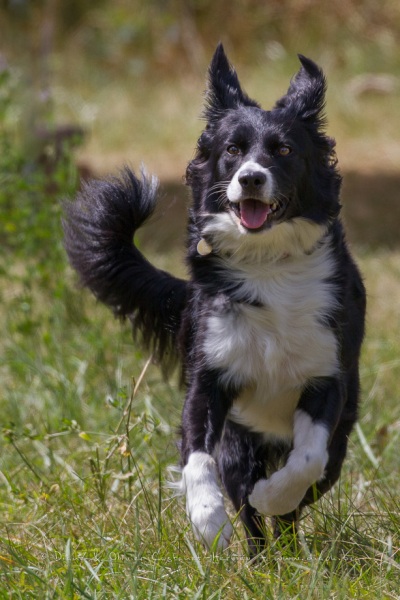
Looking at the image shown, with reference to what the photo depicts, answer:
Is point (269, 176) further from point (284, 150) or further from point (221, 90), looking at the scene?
point (221, 90)

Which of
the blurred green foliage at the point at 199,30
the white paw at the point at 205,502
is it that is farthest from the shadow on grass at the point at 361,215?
the white paw at the point at 205,502

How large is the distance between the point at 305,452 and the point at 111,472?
761 millimetres

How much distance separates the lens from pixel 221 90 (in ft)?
11.8

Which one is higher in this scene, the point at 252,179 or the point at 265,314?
the point at 252,179

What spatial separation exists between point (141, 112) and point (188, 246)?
10.9m

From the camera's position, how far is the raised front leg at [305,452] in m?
3.00

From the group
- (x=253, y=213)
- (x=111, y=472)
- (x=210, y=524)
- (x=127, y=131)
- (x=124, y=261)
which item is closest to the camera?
(x=210, y=524)

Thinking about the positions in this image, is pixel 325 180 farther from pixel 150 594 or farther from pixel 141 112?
pixel 141 112

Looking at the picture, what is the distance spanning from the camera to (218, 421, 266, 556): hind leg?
11.4ft

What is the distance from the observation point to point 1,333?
241 inches

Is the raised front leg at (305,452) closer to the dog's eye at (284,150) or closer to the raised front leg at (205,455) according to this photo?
the raised front leg at (205,455)

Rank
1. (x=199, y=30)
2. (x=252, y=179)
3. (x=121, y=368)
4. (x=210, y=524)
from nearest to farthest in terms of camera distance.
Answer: (x=210, y=524), (x=252, y=179), (x=121, y=368), (x=199, y=30)

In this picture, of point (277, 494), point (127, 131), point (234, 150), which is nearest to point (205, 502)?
point (277, 494)

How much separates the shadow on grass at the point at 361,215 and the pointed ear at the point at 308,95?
5.23 metres
